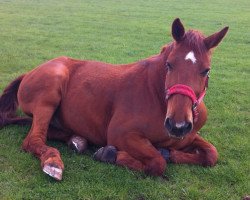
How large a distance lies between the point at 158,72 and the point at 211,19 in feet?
57.4

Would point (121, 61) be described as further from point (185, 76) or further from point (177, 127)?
point (177, 127)

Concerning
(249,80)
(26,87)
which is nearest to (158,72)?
(26,87)

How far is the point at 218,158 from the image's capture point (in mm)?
5543

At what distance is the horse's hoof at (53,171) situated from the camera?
185 inches

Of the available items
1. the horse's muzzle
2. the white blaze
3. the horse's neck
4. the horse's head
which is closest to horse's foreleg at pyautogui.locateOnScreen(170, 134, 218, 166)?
the horse's neck

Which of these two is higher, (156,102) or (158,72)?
(158,72)

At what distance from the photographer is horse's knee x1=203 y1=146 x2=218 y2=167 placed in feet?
17.4

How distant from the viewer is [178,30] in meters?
4.67

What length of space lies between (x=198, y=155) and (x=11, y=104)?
312 centimetres

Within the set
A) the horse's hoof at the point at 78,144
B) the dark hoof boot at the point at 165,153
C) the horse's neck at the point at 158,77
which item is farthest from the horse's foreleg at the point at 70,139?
the horse's neck at the point at 158,77

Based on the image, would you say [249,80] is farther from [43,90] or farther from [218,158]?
[43,90]

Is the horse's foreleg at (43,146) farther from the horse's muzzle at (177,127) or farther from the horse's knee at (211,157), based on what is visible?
the horse's knee at (211,157)

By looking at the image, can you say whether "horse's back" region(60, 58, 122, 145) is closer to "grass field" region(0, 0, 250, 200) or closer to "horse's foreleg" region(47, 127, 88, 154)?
"horse's foreleg" region(47, 127, 88, 154)

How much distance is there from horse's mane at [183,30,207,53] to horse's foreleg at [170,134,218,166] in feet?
4.84
